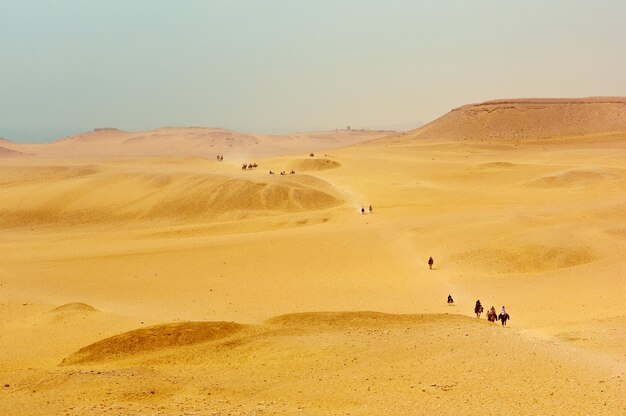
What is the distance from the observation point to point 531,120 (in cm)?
10206

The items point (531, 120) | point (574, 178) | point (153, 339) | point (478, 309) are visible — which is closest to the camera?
point (153, 339)

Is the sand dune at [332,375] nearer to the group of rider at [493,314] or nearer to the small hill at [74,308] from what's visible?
the group of rider at [493,314]

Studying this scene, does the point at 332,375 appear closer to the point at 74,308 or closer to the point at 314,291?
the point at 74,308

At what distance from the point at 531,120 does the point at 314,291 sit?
86.7 meters

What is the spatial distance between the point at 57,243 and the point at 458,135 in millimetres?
74046

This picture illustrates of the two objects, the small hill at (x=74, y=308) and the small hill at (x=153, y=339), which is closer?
the small hill at (x=153, y=339)

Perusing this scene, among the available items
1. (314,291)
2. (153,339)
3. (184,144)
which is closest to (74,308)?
(153,339)

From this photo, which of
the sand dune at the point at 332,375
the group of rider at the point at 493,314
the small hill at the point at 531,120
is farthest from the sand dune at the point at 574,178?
the small hill at the point at 531,120

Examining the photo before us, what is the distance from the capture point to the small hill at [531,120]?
3809 inches

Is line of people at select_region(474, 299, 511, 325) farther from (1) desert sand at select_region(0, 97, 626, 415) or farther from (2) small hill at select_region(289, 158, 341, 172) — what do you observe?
(2) small hill at select_region(289, 158, 341, 172)

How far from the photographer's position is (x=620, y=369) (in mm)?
12953

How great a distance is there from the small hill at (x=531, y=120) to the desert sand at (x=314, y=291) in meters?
31.5

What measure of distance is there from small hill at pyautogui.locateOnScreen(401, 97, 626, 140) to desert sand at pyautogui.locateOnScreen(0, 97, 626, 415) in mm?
31479

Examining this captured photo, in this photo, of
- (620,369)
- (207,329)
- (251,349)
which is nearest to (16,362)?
(207,329)
